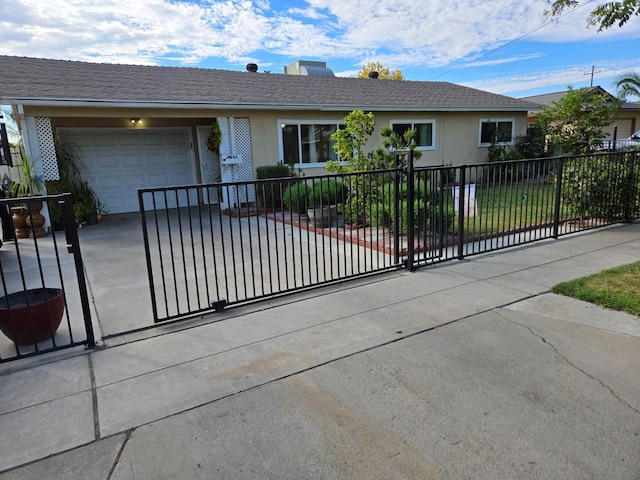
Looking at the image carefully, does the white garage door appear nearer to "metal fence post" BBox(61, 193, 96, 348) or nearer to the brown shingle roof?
the brown shingle roof

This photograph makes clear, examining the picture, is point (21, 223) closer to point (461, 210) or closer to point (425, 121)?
point (461, 210)

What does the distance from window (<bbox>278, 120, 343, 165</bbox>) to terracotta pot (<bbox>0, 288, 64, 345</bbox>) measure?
9.27 m

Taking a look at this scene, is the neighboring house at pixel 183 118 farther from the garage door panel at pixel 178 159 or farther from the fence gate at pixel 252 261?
the fence gate at pixel 252 261

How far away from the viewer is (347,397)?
9.19 ft

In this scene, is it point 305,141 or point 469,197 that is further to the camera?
point 305,141

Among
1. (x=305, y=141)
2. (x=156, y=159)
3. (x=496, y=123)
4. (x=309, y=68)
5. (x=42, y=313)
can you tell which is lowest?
(x=42, y=313)

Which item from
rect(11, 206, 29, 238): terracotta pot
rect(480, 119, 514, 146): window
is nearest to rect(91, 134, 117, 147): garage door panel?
rect(11, 206, 29, 238): terracotta pot

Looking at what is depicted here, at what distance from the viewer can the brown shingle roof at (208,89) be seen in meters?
9.62

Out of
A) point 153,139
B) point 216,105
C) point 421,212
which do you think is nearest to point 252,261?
point 421,212

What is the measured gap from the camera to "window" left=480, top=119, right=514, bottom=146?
16359mm

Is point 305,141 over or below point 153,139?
below

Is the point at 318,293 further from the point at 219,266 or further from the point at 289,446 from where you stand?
the point at 289,446

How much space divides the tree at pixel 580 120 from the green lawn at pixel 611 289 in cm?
685

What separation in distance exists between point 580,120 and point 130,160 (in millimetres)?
12192
